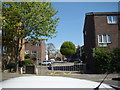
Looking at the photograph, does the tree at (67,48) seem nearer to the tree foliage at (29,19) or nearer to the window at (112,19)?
the window at (112,19)

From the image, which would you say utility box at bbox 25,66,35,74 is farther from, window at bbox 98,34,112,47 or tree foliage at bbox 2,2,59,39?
window at bbox 98,34,112,47

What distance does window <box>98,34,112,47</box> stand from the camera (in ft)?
61.0

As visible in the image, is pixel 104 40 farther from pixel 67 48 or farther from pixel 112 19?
pixel 67 48

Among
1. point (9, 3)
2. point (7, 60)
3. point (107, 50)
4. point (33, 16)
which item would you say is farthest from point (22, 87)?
point (7, 60)

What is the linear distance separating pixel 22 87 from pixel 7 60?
785 inches

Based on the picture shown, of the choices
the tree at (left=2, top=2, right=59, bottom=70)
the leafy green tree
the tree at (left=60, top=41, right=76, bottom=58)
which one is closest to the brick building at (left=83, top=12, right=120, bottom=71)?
the leafy green tree

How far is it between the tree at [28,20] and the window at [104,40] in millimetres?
6640

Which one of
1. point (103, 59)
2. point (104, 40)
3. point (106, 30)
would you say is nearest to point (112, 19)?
point (106, 30)

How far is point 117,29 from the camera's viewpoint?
61.4ft

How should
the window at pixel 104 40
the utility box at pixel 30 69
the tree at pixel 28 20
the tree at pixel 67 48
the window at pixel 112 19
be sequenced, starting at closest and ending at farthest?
the tree at pixel 28 20
the utility box at pixel 30 69
the window at pixel 104 40
the window at pixel 112 19
the tree at pixel 67 48

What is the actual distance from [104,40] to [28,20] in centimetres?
983

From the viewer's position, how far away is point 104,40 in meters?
18.6

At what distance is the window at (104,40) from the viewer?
61.0 feet

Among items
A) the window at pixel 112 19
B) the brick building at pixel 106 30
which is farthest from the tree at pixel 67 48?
the window at pixel 112 19
